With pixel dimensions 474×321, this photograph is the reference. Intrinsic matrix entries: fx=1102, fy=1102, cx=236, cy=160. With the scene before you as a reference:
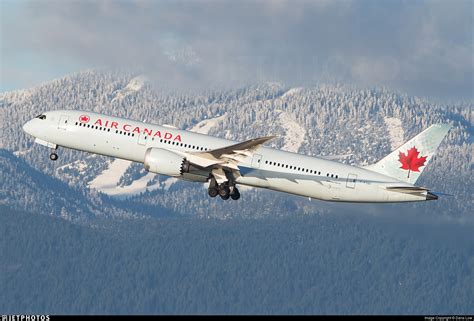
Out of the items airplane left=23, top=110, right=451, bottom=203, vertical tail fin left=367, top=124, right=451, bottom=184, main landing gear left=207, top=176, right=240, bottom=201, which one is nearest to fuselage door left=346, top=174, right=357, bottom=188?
airplane left=23, top=110, right=451, bottom=203

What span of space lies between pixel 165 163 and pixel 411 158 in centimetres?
2077

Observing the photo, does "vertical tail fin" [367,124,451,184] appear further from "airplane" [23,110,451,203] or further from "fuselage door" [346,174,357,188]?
"fuselage door" [346,174,357,188]

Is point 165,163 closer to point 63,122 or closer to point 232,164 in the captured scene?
point 232,164

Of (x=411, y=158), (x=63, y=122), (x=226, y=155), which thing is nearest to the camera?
(x=226, y=155)

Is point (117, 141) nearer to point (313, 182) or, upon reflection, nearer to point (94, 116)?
point (94, 116)

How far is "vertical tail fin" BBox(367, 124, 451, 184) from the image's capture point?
91.2m

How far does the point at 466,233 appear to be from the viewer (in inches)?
7830

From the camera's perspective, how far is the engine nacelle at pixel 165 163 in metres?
86.8

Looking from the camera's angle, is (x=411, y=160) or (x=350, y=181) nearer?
(x=350, y=181)

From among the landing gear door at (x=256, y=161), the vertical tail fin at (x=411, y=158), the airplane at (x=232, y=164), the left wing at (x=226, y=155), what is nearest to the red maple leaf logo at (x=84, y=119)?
the airplane at (x=232, y=164)

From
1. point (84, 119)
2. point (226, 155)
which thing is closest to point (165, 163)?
point (226, 155)

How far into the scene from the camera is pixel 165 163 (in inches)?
3418

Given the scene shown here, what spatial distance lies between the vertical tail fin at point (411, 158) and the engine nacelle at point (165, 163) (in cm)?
1621

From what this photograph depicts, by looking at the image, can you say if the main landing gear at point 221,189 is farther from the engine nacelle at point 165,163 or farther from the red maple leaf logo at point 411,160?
the red maple leaf logo at point 411,160
